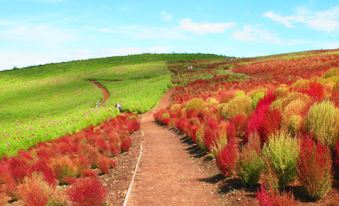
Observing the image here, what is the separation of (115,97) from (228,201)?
137ft

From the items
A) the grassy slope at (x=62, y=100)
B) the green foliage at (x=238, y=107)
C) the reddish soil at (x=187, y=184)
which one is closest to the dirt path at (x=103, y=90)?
the grassy slope at (x=62, y=100)

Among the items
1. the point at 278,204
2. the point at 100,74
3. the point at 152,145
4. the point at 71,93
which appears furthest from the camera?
the point at 100,74

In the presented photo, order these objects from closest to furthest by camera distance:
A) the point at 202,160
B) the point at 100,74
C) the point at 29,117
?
the point at 202,160 < the point at 29,117 < the point at 100,74

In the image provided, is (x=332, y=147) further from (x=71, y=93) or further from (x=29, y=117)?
(x=71, y=93)

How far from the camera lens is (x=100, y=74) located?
77.1 m

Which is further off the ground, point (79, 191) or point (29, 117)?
point (79, 191)

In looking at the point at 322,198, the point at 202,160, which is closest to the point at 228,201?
the point at 322,198

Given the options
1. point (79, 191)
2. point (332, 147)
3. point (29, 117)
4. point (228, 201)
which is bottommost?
point (29, 117)

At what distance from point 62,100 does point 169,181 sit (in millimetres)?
46001

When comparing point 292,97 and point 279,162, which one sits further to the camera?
point 292,97

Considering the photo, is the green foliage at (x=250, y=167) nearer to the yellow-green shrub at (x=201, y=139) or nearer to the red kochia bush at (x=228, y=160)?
the red kochia bush at (x=228, y=160)

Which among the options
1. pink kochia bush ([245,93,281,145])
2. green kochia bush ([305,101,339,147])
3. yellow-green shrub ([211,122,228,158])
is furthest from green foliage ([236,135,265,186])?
yellow-green shrub ([211,122,228,158])

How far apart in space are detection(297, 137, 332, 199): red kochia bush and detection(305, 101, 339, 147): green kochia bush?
1380 millimetres

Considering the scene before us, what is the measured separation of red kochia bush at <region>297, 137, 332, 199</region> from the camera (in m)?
7.02
